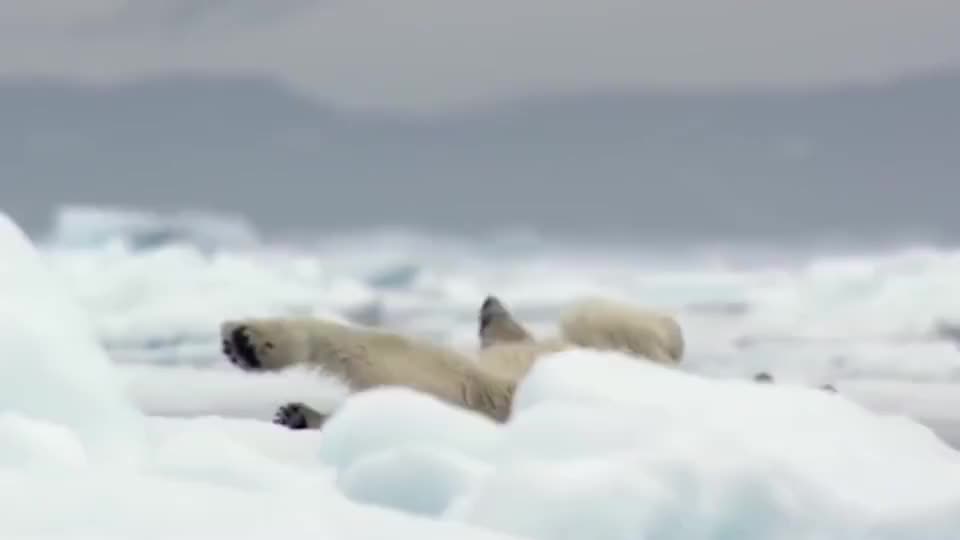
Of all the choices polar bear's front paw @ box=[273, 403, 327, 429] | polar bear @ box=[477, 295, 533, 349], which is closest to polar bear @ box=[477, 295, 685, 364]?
polar bear @ box=[477, 295, 533, 349]

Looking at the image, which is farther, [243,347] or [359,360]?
[359,360]

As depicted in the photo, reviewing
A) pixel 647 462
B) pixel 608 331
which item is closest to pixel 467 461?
pixel 647 462

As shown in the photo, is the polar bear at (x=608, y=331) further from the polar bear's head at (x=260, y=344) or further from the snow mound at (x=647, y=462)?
the snow mound at (x=647, y=462)

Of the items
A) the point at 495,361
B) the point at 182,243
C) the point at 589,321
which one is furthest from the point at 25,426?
the point at 182,243

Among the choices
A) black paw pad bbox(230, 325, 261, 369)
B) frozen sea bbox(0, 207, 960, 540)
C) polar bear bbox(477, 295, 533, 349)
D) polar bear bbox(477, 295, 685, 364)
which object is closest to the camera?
frozen sea bbox(0, 207, 960, 540)

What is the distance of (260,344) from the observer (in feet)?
15.7

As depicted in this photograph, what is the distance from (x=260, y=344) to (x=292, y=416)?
255mm

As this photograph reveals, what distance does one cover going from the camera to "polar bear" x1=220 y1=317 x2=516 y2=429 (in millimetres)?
4793

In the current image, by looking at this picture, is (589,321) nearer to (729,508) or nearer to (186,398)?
(729,508)

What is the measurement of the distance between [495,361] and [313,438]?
92 cm

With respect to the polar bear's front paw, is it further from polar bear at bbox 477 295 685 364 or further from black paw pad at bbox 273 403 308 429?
polar bear at bbox 477 295 685 364

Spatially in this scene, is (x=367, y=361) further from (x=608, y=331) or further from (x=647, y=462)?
(x=647, y=462)

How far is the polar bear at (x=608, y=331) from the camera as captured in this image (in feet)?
18.0

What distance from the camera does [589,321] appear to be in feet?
18.1
